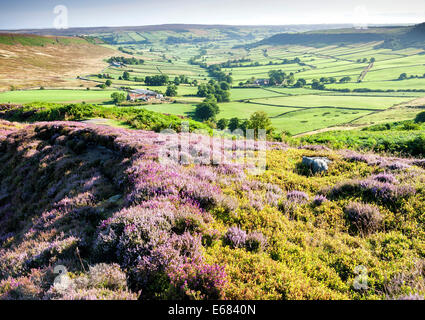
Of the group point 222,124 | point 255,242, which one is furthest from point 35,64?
point 255,242

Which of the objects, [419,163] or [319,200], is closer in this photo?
[319,200]

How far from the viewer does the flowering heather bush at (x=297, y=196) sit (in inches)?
289

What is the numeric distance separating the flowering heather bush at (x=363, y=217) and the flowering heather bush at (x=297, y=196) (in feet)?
4.21

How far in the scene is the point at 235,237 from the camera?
5141 mm

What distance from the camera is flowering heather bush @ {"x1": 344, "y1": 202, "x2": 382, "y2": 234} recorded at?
601cm

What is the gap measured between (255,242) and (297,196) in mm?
3210

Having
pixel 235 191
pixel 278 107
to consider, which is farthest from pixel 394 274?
pixel 278 107

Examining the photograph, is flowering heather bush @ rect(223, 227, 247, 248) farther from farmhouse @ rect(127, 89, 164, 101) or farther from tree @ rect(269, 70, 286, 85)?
tree @ rect(269, 70, 286, 85)

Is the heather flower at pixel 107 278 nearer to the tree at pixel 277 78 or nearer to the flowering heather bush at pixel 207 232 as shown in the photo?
the flowering heather bush at pixel 207 232

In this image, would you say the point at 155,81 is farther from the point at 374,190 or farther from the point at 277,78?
the point at 374,190

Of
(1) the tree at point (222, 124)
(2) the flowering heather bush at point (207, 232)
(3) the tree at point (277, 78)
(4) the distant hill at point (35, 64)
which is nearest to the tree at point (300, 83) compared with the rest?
(3) the tree at point (277, 78)

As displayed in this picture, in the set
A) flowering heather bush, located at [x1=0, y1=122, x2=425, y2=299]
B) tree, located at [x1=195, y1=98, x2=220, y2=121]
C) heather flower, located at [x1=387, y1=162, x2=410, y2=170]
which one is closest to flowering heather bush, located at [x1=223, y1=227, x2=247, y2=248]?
flowering heather bush, located at [x1=0, y1=122, x2=425, y2=299]

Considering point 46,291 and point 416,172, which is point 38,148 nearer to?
point 46,291
